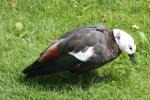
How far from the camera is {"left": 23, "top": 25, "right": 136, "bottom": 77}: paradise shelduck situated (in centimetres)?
488

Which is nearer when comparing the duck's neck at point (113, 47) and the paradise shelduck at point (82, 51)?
the paradise shelduck at point (82, 51)

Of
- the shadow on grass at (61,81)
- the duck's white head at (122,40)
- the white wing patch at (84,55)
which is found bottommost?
the shadow on grass at (61,81)

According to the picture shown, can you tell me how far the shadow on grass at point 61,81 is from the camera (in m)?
5.12

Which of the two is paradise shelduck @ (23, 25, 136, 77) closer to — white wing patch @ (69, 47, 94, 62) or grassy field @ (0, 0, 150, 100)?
white wing patch @ (69, 47, 94, 62)

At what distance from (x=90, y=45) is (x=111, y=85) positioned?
1.78ft

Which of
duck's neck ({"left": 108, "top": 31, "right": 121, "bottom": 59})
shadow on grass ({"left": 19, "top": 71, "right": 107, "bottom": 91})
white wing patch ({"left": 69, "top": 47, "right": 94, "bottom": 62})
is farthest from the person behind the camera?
shadow on grass ({"left": 19, "top": 71, "right": 107, "bottom": 91})

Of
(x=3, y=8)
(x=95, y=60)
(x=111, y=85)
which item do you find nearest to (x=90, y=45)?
(x=95, y=60)

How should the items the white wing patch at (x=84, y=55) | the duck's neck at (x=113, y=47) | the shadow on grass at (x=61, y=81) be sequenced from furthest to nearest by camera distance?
the shadow on grass at (x=61, y=81) < the duck's neck at (x=113, y=47) < the white wing patch at (x=84, y=55)

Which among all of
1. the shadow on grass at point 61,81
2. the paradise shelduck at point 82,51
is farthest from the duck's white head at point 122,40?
the shadow on grass at point 61,81

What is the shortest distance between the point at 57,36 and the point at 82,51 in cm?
109

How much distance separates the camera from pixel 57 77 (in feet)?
17.4

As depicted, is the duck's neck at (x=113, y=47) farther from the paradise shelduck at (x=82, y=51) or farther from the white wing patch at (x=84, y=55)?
the white wing patch at (x=84, y=55)

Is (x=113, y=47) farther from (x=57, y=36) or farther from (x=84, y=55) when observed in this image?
(x=57, y=36)

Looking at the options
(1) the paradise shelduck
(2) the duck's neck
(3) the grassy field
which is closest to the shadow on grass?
(3) the grassy field
